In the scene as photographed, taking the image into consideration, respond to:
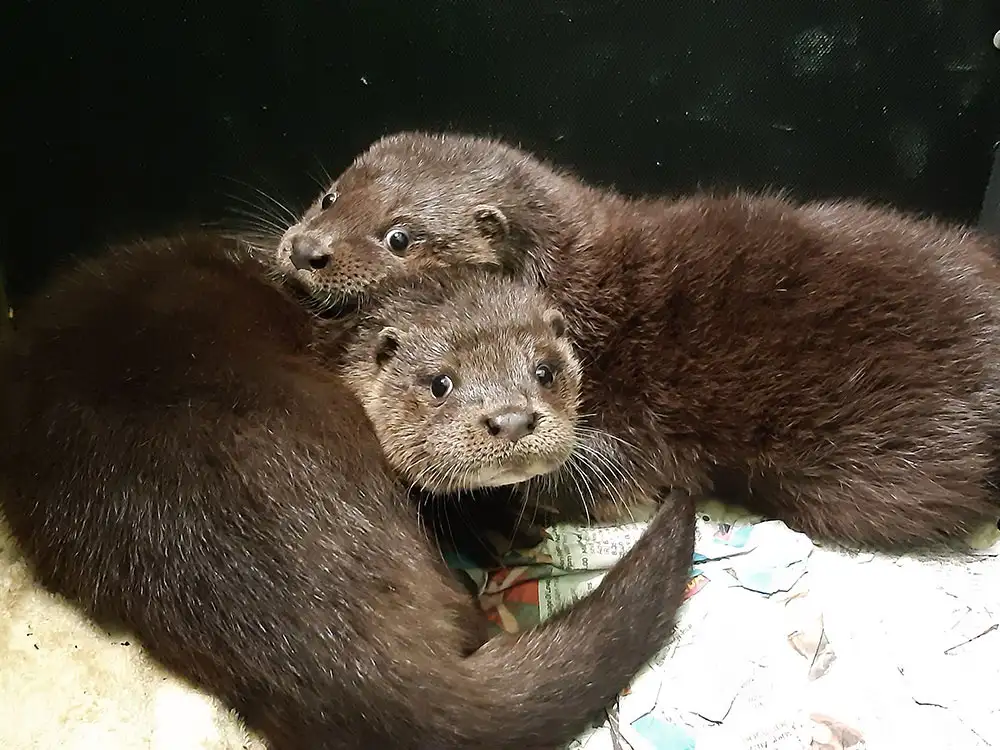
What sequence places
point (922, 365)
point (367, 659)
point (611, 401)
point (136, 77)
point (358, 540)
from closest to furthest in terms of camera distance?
1. point (367, 659)
2. point (358, 540)
3. point (922, 365)
4. point (611, 401)
5. point (136, 77)

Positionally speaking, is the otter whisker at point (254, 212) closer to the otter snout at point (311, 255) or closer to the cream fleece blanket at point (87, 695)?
the otter snout at point (311, 255)

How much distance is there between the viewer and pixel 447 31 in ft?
6.19

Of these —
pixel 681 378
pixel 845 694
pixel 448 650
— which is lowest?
pixel 845 694

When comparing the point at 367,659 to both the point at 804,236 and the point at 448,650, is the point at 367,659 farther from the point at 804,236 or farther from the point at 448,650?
the point at 804,236

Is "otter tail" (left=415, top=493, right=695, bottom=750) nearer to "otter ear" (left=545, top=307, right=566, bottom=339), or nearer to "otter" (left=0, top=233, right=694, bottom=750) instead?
"otter" (left=0, top=233, right=694, bottom=750)

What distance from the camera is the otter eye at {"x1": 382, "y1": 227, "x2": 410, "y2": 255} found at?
1.64m

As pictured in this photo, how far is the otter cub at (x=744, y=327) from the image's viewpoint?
1.55 m

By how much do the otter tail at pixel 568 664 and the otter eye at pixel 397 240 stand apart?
0.60m

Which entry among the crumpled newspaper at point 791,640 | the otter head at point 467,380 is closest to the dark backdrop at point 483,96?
the otter head at point 467,380

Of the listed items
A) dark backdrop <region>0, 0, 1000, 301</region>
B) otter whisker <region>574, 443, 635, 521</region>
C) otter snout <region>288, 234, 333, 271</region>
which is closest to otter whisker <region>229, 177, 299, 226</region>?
dark backdrop <region>0, 0, 1000, 301</region>

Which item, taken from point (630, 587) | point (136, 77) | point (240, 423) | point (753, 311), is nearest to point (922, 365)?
point (753, 311)

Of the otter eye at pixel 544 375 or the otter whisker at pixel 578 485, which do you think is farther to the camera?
the otter whisker at pixel 578 485

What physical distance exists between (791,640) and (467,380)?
597mm

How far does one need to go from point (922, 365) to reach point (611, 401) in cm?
48
